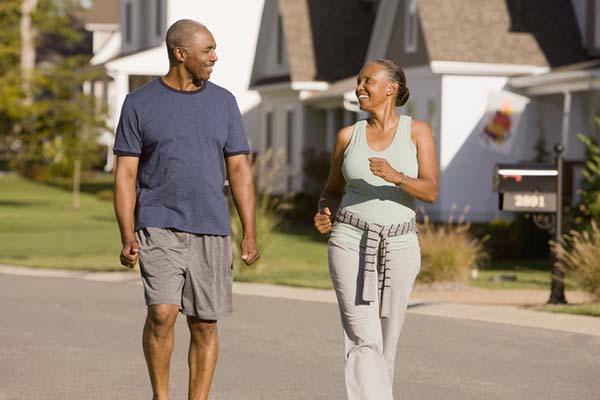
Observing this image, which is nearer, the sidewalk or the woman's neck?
the woman's neck

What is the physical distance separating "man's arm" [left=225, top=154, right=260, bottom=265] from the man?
1 cm

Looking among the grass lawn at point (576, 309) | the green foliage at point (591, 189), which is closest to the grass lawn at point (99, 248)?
the green foliage at point (591, 189)

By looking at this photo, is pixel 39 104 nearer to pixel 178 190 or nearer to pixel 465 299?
pixel 465 299

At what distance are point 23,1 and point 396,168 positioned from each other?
1402 inches

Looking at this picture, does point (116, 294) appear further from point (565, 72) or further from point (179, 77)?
point (565, 72)

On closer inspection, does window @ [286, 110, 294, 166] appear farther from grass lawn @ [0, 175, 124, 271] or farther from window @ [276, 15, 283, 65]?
A: grass lawn @ [0, 175, 124, 271]

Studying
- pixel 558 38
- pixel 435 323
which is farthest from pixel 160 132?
pixel 558 38

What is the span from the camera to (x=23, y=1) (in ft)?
135

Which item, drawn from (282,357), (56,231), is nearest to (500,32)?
(56,231)

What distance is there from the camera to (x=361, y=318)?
6977 millimetres

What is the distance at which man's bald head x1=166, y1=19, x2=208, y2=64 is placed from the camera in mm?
7141

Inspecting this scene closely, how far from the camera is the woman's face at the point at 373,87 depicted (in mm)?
7051

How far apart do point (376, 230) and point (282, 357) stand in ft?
13.1

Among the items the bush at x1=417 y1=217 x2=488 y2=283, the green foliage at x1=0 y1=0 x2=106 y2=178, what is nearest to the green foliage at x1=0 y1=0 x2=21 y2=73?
the green foliage at x1=0 y1=0 x2=106 y2=178
